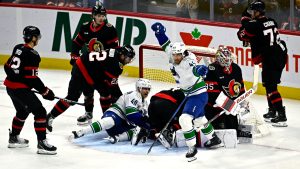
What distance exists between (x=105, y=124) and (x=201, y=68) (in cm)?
118

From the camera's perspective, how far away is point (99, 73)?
955 cm

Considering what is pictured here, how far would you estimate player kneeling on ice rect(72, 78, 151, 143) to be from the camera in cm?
909

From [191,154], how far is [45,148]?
1350 millimetres

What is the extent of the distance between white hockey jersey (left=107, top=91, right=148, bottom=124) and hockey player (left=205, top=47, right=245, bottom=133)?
2.10 ft

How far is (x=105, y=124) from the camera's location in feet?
29.9

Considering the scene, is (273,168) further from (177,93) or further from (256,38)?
(256,38)

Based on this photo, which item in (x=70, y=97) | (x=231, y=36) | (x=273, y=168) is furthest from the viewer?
(x=231, y=36)

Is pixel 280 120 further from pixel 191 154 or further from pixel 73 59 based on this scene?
pixel 73 59

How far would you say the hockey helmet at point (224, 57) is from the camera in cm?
925

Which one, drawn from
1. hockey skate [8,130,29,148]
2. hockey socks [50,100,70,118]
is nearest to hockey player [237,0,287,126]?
hockey socks [50,100,70,118]

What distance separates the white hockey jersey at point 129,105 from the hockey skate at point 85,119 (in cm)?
89

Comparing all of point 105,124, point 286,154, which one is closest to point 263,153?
point 286,154

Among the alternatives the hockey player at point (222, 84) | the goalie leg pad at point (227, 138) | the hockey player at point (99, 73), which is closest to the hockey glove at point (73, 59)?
the hockey player at point (99, 73)

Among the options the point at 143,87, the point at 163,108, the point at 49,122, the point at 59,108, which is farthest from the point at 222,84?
the point at 49,122
